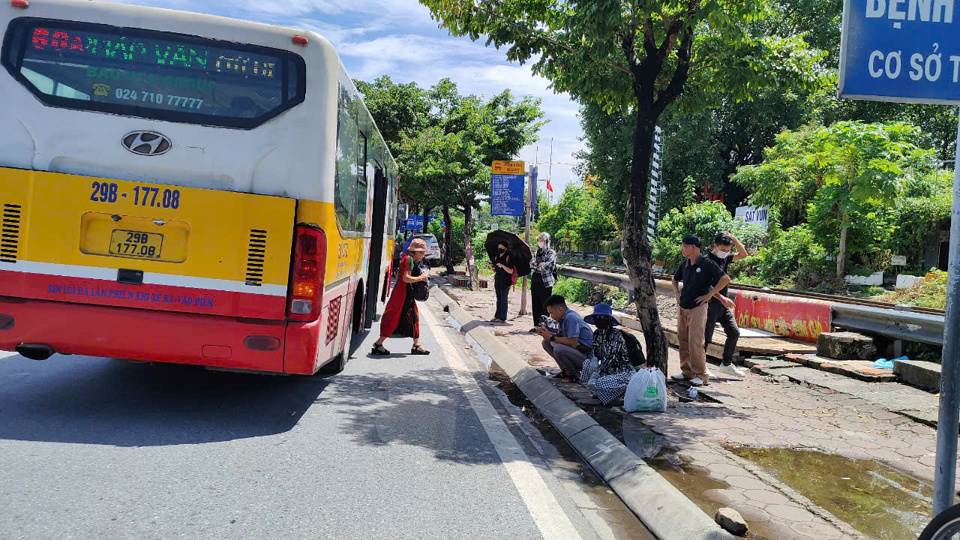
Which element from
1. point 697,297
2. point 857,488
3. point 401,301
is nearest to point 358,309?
point 401,301

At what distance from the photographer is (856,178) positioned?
765 inches

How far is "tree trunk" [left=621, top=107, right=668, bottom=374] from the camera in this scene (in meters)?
8.07

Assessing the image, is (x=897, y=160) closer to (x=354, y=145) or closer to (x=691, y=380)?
(x=691, y=380)

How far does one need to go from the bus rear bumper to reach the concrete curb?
2.37m

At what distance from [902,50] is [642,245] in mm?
4668

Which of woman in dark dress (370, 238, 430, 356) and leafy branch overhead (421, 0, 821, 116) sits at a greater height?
leafy branch overhead (421, 0, 821, 116)

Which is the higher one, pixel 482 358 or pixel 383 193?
pixel 383 193

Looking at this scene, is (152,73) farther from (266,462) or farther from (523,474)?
(523,474)

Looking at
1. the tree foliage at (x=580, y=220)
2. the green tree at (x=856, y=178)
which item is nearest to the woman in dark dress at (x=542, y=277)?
the green tree at (x=856, y=178)

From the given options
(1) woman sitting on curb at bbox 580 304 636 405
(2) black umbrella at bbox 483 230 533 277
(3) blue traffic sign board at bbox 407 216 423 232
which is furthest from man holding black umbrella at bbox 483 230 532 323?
(3) blue traffic sign board at bbox 407 216 423 232

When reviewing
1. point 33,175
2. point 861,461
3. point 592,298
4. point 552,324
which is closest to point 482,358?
point 552,324

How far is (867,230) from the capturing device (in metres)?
20.8

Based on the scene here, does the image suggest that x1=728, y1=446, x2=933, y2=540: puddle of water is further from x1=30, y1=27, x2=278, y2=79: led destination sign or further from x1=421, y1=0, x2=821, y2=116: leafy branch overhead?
x1=30, y1=27, x2=278, y2=79: led destination sign

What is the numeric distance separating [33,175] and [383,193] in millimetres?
5809
